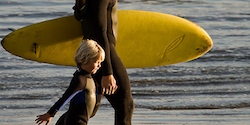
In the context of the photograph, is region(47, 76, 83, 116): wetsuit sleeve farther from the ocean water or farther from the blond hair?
the ocean water

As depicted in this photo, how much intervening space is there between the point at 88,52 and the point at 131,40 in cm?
146

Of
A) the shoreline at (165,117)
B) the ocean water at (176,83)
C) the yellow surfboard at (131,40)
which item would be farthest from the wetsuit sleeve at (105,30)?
the ocean water at (176,83)

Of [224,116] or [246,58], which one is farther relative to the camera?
[246,58]

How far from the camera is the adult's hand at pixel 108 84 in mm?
6188

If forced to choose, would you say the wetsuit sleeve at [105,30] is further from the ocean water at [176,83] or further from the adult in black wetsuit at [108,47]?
the ocean water at [176,83]

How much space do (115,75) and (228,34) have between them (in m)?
7.03

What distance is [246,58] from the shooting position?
11.7 m

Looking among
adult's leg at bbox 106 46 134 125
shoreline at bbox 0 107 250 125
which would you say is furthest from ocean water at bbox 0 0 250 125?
adult's leg at bbox 106 46 134 125

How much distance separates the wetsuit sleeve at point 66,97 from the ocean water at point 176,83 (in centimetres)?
223

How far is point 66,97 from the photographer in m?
5.90

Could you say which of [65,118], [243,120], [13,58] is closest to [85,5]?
[65,118]

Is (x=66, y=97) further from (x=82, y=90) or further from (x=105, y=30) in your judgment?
(x=105, y=30)

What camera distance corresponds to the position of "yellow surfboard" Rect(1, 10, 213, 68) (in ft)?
23.4

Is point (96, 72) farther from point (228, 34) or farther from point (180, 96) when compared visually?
point (228, 34)
